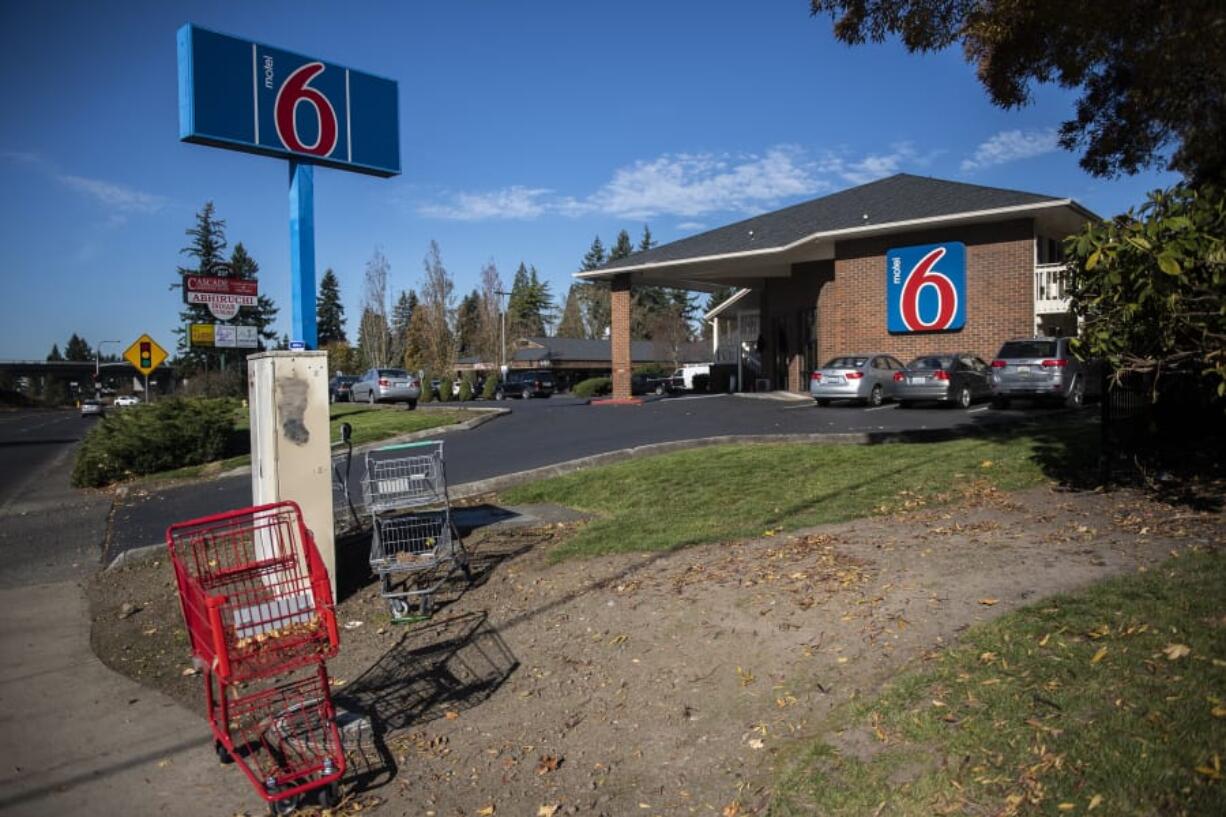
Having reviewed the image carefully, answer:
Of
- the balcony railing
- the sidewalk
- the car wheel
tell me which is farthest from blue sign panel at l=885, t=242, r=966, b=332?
the sidewalk

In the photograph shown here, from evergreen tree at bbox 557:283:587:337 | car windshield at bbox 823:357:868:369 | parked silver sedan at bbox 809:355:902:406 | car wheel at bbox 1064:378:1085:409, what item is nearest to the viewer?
car wheel at bbox 1064:378:1085:409

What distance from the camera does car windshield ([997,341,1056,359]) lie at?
18.5 m

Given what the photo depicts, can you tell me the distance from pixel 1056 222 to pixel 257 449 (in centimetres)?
2188

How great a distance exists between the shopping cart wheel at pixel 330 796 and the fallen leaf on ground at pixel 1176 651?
13.3 ft

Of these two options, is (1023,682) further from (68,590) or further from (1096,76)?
(1096,76)

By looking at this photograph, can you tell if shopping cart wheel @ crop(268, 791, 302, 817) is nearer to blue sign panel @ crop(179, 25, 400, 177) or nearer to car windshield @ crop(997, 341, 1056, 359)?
blue sign panel @ crop(179, 25, 400, 177)

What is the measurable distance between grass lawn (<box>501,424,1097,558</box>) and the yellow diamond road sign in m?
18.1

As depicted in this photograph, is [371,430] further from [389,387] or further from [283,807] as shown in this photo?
[389,387]

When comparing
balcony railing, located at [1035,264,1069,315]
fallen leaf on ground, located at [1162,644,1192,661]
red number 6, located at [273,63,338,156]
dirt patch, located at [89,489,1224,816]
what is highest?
red number 6, located at [273,63,338,156]

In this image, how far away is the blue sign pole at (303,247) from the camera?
782 centimetres

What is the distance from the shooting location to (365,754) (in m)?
4.66

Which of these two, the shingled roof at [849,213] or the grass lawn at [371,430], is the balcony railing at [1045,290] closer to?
the shingled roof at [849,213]

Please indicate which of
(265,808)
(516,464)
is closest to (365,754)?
(265,808)

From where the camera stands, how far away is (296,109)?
8312 mm
